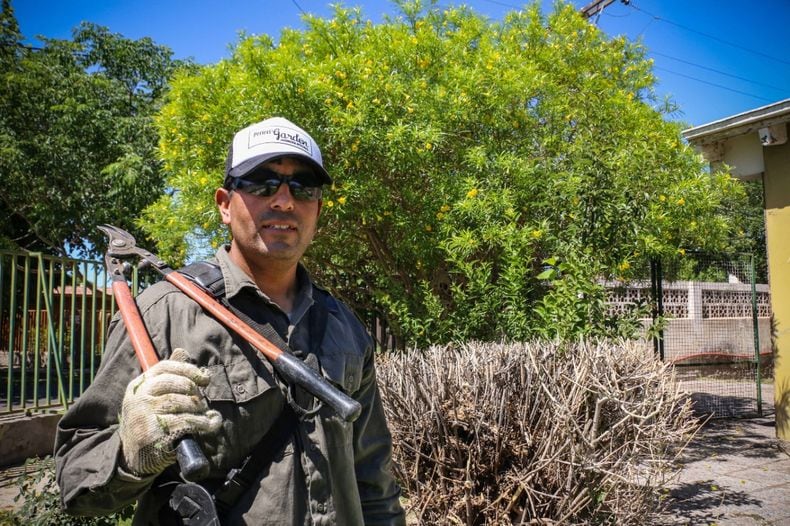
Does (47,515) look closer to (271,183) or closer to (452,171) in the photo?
(271,183)

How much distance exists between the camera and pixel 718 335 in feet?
46.0

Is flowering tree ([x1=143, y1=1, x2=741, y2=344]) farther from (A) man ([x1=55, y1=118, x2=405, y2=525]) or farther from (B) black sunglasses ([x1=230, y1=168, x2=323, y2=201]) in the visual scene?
(B) black sunglasses ([x1=230, y1=168, x2=323, y2=201])

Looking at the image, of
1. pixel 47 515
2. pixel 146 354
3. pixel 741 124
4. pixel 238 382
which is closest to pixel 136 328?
pixel 146 354

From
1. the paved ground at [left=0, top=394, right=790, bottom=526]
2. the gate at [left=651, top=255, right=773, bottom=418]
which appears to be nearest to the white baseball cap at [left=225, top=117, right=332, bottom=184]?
the paved ground at [left=0, top=394, right=790, bottom=526]

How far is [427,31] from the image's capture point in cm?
675

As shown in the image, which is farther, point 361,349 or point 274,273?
point 361,349

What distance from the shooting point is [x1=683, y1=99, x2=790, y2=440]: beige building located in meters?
8.00

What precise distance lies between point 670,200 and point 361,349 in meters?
5.01

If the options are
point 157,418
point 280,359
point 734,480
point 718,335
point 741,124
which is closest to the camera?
point 157,418

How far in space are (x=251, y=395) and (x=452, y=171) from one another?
17.2ft

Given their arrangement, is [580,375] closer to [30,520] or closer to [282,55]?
[30,520]

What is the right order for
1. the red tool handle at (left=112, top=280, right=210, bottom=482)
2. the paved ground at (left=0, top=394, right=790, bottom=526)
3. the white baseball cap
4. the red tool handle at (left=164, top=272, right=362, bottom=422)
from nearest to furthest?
the red tool handle at (left=112, top=280, right=210, bottom=482), the red tool handle at (left=164, top=272, right=362, bottom=422), the white baseball cap, the paved ground at (left=0, top=394, right=790, bottom=526)

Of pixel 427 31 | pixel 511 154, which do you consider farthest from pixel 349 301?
pixel 427 31

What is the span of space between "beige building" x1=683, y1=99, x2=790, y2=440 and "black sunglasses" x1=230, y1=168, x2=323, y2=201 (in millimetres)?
7864
